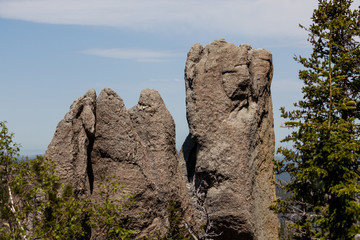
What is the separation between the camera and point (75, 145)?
26766mm

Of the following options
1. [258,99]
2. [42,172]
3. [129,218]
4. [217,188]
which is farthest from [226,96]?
[42,172]

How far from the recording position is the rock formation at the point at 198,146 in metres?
28.0

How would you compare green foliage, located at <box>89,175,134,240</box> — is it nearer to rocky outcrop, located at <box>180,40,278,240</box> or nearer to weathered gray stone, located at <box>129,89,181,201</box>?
weathered gray stone, located at <box>129,89,181,201</box>

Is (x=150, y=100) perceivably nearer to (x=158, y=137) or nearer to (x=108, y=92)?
(x=158, y=137)

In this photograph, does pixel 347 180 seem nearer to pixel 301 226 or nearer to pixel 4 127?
pixel 301 226

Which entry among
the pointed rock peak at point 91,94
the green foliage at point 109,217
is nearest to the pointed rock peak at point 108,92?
the pointed rock peak at point 91,94

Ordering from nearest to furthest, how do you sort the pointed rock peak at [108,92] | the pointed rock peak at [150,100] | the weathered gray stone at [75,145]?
the weathered gray stone at [75,145]
the pointed rock peak at [108,92]
the pointed rock peak at [150,100]

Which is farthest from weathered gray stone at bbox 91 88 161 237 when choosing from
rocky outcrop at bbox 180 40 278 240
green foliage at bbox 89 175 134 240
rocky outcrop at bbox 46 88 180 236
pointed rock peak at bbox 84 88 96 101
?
rocky outcrop at bbox 180 40 278 240

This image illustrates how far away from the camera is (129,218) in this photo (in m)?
27.7

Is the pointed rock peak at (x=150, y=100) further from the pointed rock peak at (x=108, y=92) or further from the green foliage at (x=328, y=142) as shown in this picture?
the green foliage at (x=328, y=142)

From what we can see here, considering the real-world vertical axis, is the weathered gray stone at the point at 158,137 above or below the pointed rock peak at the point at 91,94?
below

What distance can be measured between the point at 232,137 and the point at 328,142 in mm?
9458

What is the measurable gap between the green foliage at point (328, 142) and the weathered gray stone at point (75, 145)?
38.7 ft

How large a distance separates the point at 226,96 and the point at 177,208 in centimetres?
851
